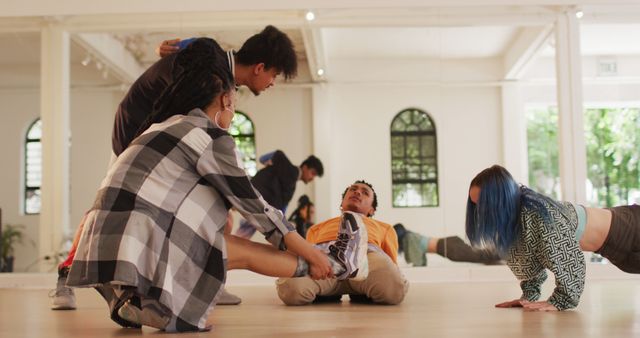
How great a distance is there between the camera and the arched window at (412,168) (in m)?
6.52

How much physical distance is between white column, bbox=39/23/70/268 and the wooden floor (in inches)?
108

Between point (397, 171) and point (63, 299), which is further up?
point (397, 171)

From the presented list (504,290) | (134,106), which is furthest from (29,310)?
(504,290)

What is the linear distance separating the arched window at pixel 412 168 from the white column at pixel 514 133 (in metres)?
0.69

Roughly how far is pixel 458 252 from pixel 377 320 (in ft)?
12.3

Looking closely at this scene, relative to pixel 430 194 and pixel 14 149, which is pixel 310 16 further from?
pixel 14 149

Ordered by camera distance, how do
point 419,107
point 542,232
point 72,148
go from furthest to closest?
point 72,148
point 419,107
point 542,232

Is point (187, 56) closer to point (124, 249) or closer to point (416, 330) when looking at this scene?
point (124, 249)

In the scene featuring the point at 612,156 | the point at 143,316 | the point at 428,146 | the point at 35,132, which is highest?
the point at 35,132

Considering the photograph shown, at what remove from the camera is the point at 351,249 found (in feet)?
8.40

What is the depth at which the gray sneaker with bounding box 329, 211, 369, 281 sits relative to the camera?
2521mm

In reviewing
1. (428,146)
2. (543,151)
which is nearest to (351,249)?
(428,146)

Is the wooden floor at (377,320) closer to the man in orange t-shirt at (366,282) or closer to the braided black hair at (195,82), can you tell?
the man in orange t-shirt at (366,282)

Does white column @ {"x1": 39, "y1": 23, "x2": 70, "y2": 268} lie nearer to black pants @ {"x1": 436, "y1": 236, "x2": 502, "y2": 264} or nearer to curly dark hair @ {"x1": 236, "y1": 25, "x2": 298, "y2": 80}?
black pants @ {"x1": 436, "y1": 236, "x2": 502, "y2": 264}
